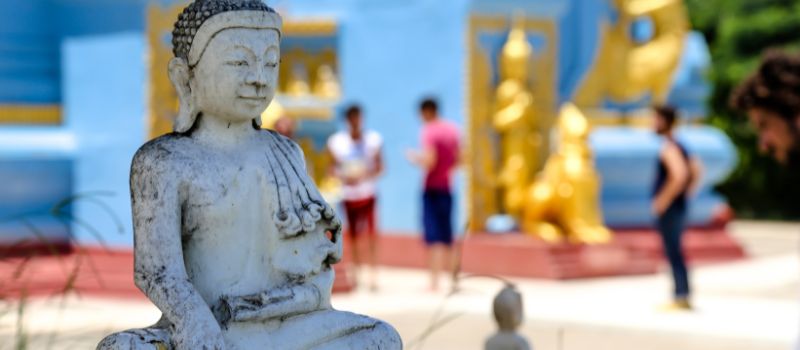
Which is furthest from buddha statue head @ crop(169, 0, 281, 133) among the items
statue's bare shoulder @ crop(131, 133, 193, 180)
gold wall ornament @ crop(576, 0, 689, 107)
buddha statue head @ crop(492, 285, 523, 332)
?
gold wall ornament @ crop(576, 0, 689, 107)

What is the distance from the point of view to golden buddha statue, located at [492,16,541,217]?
36.6ft

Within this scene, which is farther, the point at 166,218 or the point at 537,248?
the point at 537,248

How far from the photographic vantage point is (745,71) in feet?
76.2

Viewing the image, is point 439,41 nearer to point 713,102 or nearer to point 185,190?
point 185,190

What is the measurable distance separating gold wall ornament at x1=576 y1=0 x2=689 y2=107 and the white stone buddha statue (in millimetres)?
8857

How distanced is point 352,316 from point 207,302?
0.44 m

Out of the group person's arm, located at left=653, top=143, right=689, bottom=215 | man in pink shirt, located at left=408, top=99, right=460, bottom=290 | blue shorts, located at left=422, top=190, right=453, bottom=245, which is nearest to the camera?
person's arm, located at left=653, top=143, right=689, bottom=215

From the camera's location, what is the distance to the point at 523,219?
11.3m

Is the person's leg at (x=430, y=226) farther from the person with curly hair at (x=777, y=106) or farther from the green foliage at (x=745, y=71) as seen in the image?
the green foliage at (x=745, y=71)

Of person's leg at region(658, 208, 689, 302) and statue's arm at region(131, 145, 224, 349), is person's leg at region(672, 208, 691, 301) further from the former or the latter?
statue's arm at region(131, 145, 224, 349)

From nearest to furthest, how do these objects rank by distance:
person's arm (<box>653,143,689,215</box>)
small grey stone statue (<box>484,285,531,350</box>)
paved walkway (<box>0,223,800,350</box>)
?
small grey stone statue (<box>484,285,531,350</box>) → paved walkway (<box>0,223,800,350</box>) → person's arm (<box>653,143,689,215</box>)

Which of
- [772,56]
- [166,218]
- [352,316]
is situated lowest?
[352,316]

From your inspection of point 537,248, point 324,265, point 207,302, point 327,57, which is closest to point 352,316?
point 324,265

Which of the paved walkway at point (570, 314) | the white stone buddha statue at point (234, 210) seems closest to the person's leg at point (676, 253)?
the paved walkway at point (570, 314)
